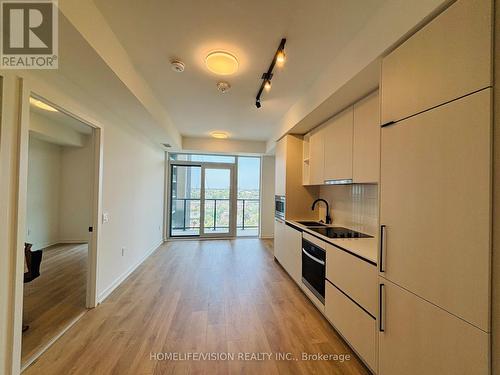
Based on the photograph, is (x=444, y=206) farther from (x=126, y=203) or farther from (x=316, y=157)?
(x=126, y=203)

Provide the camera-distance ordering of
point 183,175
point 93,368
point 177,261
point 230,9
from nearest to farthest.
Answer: point 230,9 → point 93,368 → point 177,261 → point 183,175

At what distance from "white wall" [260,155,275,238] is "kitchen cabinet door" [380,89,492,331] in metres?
4.76

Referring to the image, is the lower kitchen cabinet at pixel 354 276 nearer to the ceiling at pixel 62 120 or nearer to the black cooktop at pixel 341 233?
the black cooktop at pixel 341 233

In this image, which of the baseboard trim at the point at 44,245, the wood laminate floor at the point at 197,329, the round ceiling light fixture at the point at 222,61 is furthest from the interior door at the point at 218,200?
the round ceiling light fixture at the point at 222,61

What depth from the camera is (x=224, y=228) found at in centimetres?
600

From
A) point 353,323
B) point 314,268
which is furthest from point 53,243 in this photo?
point 353,323

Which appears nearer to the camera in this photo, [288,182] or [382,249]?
[382,249]

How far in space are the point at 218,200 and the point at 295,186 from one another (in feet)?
9.60

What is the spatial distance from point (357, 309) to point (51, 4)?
2.93 meters

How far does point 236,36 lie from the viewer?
1.75 m

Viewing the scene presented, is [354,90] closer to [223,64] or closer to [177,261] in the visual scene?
[223,64]

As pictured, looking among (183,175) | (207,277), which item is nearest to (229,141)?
(183,175)

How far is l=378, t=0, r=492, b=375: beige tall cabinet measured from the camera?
0.91 m

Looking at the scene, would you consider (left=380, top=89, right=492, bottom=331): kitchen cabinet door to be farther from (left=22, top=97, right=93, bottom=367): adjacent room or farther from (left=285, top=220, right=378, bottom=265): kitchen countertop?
(left=22, top=97, right=93, bottom=367): adjacent room
